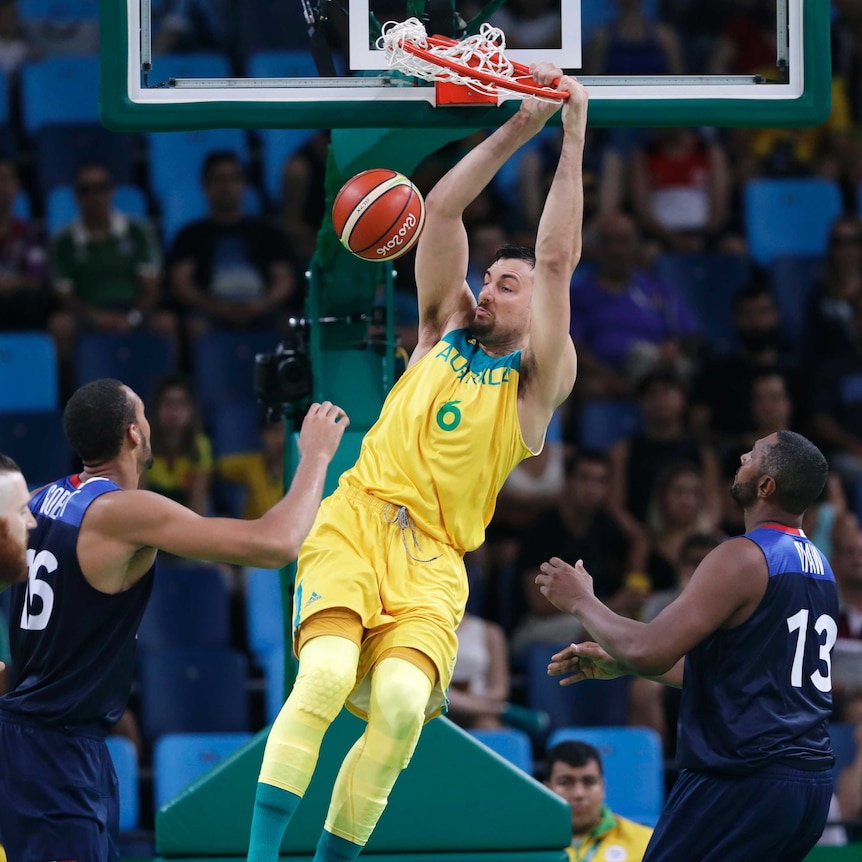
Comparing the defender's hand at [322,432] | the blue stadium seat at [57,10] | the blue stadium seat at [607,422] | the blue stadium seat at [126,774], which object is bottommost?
the blue stadium seat at [126,774]

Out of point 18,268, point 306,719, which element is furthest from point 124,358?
point 306,719

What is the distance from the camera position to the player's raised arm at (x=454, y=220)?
5.92 metres

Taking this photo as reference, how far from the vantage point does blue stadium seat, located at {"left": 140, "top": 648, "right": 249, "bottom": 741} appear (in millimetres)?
9367

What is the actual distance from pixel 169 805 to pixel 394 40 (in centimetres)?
317

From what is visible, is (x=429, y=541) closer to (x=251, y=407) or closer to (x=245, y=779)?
(x=245, y=779)

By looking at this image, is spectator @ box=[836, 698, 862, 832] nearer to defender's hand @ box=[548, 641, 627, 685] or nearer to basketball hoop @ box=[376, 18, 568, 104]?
defender's hand @ box=[548, 641, 627, 685]

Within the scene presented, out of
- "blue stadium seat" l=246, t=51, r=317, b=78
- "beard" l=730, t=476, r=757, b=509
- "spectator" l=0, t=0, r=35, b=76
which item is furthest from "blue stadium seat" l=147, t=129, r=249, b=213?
"beard" l=730, t=476, r=757, b=509

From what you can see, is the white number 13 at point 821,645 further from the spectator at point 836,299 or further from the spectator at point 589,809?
the spectator at point 836,299

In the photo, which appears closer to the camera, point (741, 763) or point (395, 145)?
point (741, 763)

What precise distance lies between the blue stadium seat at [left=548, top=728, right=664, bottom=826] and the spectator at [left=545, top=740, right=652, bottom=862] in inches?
40.5

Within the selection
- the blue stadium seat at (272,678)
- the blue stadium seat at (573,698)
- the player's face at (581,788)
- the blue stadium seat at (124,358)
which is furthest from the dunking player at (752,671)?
the blue stadium seat at (124,358)

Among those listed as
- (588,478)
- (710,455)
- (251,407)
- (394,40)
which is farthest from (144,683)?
(394,40)

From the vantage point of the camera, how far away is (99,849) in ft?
18.2

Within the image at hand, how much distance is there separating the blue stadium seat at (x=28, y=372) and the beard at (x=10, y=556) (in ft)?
20.7
